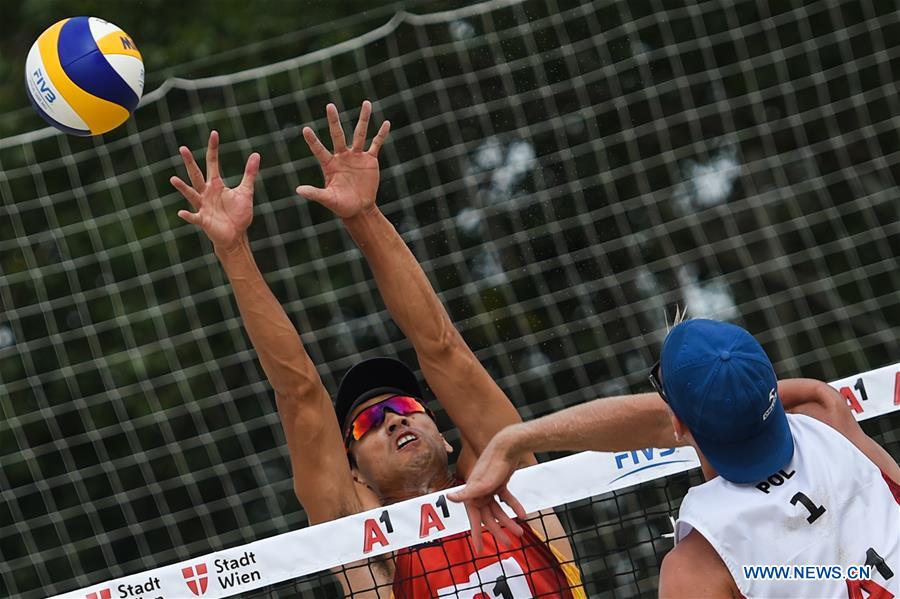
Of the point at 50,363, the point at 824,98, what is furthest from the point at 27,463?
the point at 824,98

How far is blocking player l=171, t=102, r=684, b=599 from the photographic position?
13.0 feet

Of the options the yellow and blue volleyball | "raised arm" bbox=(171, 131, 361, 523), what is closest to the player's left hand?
"raised arm" bbox=(171, 131, 361, 523)

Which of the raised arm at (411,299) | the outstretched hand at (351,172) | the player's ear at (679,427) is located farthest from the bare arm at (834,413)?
the outstretched hand at (351,172)

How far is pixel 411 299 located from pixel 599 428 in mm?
1841

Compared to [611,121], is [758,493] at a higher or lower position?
lower

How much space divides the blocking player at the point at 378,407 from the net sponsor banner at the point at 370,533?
14cm

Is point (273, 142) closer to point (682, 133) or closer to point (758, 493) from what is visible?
point (682, 133)

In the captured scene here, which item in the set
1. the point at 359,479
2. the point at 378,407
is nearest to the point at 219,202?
the point at 378,407

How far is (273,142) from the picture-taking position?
25.1ft

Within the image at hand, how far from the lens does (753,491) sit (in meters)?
2.34

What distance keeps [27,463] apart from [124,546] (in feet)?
2.59

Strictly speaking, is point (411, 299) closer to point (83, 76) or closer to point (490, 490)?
point (83, 76)

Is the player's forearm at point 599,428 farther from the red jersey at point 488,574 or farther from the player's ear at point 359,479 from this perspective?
the player's ear at point 359,479

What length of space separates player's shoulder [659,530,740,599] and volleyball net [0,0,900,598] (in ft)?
16.8
